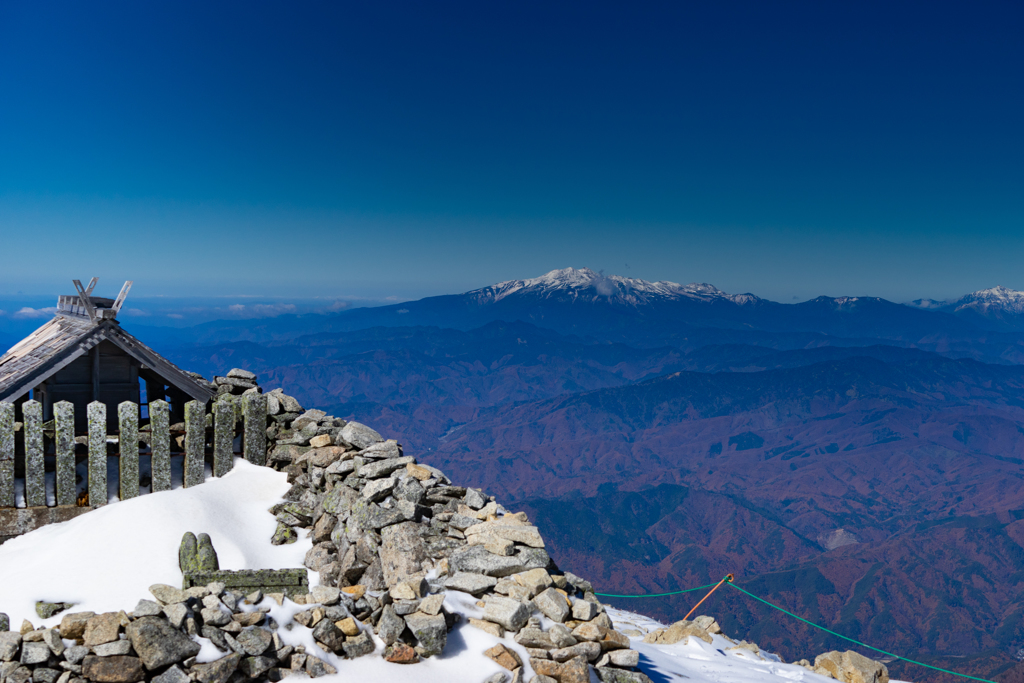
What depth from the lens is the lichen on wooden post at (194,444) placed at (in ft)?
40.3

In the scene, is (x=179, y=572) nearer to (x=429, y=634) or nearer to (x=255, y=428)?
(x=255, y=428)

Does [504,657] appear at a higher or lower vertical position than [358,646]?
lower

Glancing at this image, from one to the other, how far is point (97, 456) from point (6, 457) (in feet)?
4.83

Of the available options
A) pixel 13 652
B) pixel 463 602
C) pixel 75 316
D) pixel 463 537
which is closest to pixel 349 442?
pixel 463 537

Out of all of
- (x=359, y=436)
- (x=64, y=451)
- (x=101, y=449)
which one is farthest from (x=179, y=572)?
(x=359, y=436)

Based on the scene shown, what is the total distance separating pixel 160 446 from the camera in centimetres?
1198

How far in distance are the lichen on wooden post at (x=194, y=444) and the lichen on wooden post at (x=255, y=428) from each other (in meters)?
1.00

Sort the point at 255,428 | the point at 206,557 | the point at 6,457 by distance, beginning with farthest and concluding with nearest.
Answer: the point at 255,428 → the point at 6,457 → the point at 206,557

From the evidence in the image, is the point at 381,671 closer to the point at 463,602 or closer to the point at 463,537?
the point at 463,602

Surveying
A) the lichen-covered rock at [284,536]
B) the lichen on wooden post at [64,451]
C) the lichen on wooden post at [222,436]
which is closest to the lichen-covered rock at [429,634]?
the lichen-covered rock at [284,536]

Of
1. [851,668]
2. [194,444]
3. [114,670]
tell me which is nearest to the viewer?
[114,670]

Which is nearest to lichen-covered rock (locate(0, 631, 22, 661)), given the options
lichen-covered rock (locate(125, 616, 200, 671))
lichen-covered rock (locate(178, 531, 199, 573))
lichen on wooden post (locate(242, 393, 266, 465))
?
lichen-covered rock (locate(125, 616, 200, 671))

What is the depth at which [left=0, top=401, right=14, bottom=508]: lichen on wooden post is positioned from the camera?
1112 cm

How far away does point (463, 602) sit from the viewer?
8.68 metres
